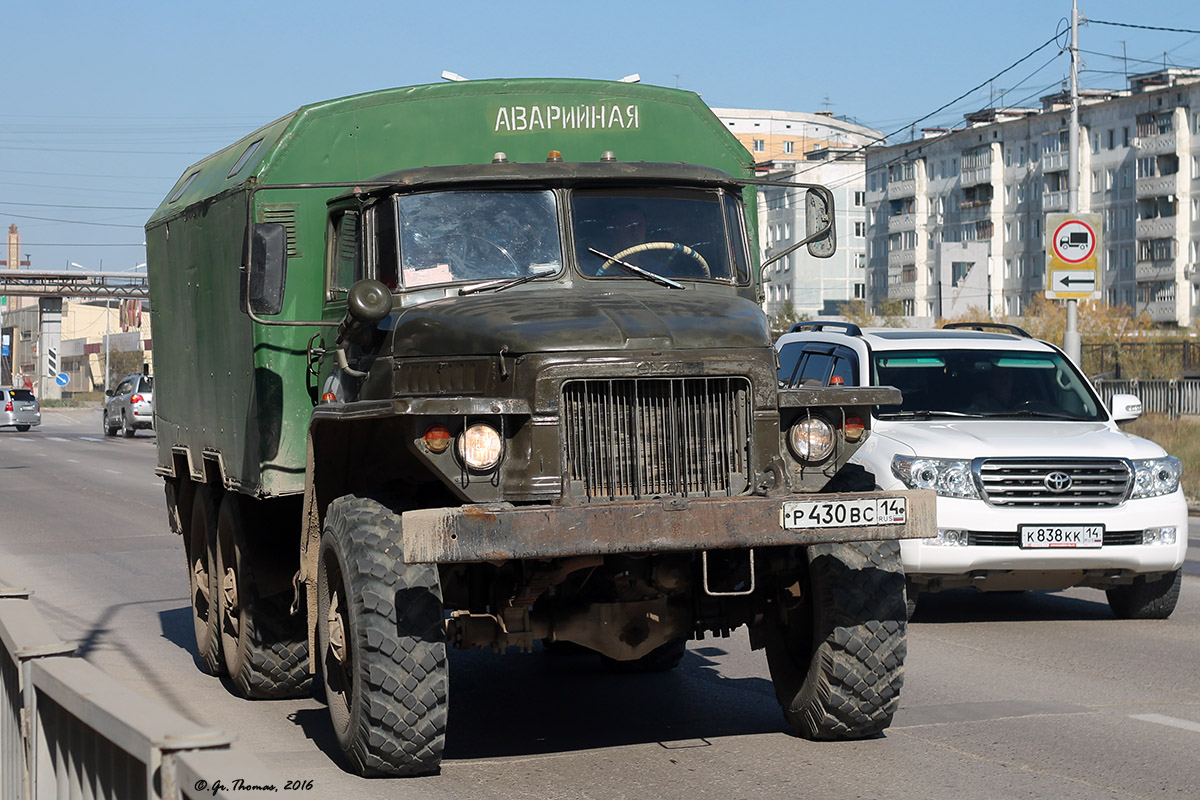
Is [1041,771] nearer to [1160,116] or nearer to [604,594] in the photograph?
[604,594]

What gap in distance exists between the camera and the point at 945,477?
36.2 ft

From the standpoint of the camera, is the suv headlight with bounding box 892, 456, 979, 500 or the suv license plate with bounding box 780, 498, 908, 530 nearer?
the suv license plate with bounding box 780, 498, 908, 530

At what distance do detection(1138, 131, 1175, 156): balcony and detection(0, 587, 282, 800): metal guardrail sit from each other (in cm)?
10814

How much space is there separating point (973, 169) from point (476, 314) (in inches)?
4752

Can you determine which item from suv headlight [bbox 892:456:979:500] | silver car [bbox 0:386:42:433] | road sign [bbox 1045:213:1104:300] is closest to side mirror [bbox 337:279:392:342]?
suv headlight [bbox 892:456:979:500]

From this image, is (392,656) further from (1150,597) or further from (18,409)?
(18,409)

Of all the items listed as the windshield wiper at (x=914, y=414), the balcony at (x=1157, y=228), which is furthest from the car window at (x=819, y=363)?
the balcony at (x=1157, y=228)


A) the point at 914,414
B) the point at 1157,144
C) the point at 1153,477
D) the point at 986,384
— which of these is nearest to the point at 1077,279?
the point at 986,384

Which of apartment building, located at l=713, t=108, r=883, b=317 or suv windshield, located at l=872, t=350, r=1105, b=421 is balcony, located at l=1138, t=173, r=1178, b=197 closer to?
apartment building, located at l=713, t=108, r=883, b=317

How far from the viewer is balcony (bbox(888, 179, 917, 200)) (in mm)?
130125

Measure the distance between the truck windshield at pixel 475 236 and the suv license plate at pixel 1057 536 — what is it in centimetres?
462

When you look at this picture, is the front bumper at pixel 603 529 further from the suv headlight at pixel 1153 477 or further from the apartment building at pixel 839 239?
the apartment building at pixel 839 239

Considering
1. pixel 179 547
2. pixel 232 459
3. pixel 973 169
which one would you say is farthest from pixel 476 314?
pixel 973 169

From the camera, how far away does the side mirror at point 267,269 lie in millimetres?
7773
